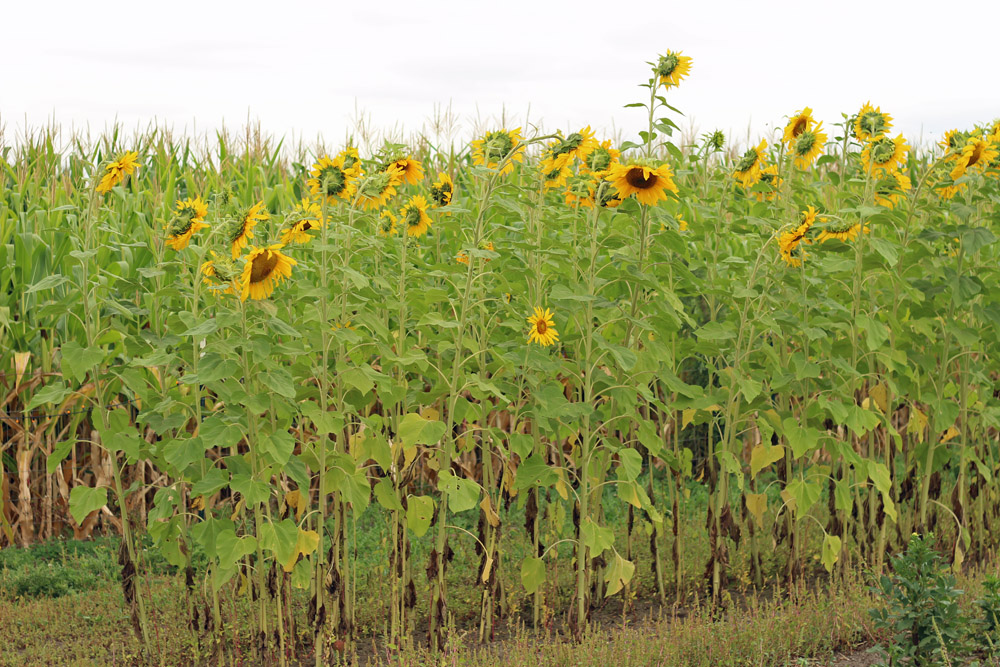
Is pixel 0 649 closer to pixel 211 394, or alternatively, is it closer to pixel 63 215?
pixel 211 394

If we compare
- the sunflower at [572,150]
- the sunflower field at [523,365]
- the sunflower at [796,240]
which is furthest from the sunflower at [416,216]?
the sunflower at [796,240]

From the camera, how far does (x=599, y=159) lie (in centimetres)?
373

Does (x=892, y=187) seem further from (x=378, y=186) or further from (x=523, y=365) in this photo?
(x=378, y=186)

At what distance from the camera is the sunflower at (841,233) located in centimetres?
379

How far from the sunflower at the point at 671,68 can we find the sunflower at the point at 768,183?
0.68 metres

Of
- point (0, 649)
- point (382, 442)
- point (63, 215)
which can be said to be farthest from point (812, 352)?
point (63, 215)

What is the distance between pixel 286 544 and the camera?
335cm

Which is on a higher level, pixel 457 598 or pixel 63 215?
pixel 63 215

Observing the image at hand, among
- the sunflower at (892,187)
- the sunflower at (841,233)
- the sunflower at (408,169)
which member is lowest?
the sunflower at (841,233)

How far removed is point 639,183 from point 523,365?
31.9 inches

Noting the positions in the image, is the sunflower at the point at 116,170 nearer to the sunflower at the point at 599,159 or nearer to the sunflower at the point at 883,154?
the sunflower at the point at 599,159

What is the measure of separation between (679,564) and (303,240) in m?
2.21

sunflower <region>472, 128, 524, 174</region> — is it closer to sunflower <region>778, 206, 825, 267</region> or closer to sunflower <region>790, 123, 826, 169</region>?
sunflower <region>778, 206, 825, 267</region>

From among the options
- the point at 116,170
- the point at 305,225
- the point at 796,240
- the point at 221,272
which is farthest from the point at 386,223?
the point at 796,240
